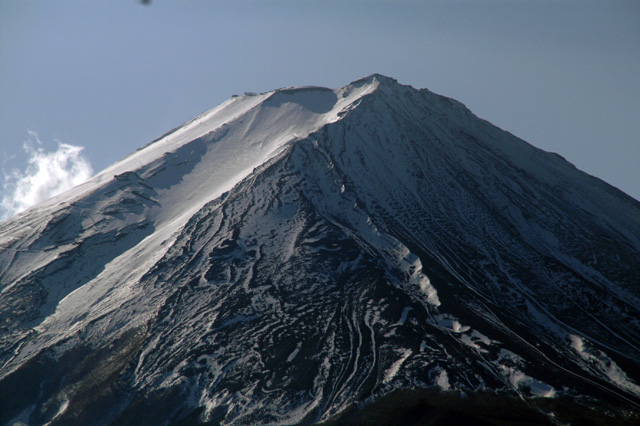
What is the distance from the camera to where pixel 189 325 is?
5994cm

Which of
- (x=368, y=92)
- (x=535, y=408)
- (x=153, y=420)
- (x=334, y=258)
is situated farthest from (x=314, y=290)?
(x=368, y=92)

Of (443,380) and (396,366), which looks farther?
(396,366)

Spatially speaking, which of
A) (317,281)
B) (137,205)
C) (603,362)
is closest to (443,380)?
(603,362)

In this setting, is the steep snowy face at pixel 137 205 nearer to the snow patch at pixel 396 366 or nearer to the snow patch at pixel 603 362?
the snow patch at pixel 396 366

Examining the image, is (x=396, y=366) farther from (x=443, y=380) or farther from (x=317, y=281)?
(x=317, y=281)

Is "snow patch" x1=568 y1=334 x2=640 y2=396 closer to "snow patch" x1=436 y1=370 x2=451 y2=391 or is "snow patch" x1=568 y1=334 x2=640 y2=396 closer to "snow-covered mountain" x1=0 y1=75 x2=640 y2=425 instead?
"snow-covered mountain" x1=0 y1=75 x2=640 y2=425

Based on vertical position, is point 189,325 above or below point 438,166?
below

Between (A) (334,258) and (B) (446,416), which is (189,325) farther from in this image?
(B) (446,416)

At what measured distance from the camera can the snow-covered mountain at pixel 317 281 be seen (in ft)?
162

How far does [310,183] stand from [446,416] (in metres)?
50.0

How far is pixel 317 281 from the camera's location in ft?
210

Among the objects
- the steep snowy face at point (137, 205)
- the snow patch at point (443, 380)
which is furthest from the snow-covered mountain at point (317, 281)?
the steep snowy face at point (137, 205)

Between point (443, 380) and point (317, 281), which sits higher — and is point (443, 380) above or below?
below

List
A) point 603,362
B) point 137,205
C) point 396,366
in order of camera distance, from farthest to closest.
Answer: point 137,205, point 603,362, point 396,366
